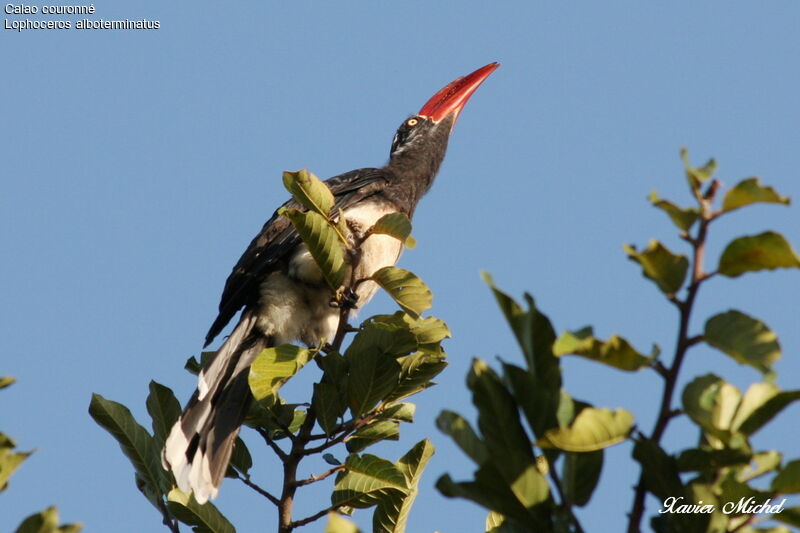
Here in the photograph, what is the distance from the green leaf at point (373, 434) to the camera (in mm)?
3545

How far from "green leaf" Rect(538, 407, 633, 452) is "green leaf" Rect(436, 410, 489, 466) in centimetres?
14

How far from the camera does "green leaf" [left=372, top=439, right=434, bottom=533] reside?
3223 mm

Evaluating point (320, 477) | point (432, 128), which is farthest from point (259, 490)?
point (432, 128)

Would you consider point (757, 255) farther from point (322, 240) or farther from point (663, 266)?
point (322, 240)

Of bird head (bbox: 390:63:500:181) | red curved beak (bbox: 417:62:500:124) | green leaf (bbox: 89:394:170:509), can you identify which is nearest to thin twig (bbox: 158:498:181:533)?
green leaf (bbox: 89:394:170:509)

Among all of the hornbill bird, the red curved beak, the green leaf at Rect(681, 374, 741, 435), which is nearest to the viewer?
the green leaf at Rect(681, 374, 741, 435)

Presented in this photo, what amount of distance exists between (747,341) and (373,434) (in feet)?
6.87

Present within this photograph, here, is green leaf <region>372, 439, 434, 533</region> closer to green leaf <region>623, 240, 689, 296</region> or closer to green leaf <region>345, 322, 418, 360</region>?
green leaf <region>345, 322, 418, 360</region>

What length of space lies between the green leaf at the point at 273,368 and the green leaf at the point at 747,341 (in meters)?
1.98

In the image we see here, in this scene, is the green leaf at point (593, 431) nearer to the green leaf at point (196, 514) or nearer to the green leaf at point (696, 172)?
the green leaf at point (696, 172)

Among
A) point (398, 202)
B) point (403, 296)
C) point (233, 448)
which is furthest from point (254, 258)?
point (403, 296)

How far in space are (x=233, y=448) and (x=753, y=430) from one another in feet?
8.09

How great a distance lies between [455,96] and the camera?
280 inches

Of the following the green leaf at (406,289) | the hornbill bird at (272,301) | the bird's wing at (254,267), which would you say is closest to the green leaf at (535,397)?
the green leaf at (406,289)
